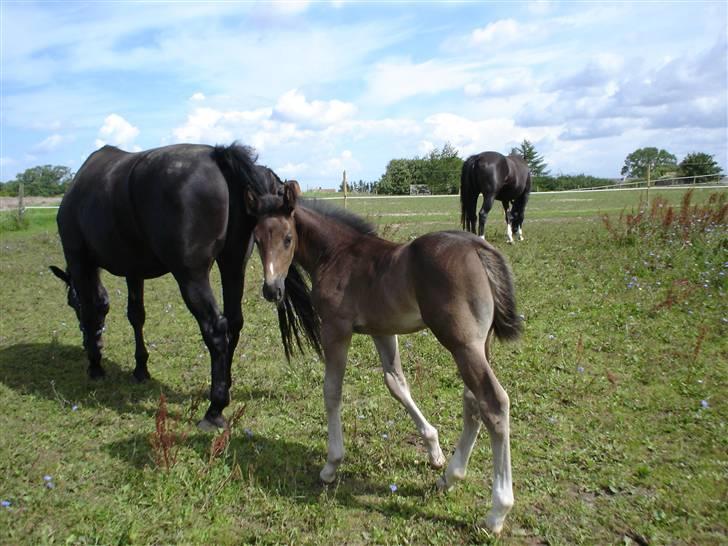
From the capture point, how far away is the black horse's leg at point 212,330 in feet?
15.3

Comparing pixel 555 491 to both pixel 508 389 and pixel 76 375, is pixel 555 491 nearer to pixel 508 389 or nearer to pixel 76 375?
pixel 508 389

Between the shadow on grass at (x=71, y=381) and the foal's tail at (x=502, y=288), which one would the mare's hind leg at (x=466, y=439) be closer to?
the foal's tail at (x=502, y=288)

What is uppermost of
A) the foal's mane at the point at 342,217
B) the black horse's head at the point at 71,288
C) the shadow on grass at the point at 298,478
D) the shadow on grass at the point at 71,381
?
the foal's mane at the point at 342,217

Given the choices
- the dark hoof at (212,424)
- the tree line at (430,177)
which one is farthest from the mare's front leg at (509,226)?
the tree line at (430,177)

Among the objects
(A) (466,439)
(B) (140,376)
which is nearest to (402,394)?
(A) (466,439)

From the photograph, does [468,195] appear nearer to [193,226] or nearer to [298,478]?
[193,226]

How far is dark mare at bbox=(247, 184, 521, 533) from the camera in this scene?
10.8 ft

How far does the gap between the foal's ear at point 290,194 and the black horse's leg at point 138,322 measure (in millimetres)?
2724

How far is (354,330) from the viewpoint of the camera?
3941mm

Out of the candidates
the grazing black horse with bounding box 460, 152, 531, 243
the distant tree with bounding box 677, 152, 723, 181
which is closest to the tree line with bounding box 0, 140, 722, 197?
the distant tree with bounding box 677, 152, 723, 181

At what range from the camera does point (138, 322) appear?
20.0 ft

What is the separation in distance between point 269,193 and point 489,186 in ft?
30.0

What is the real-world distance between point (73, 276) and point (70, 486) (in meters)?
2.68

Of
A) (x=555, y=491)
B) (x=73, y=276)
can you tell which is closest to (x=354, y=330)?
(x=555, y=491)
